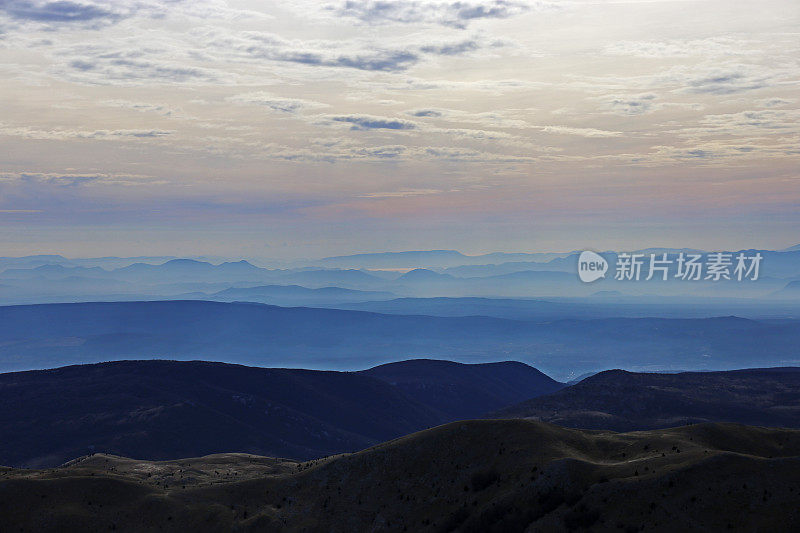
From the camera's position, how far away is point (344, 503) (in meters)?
55.6

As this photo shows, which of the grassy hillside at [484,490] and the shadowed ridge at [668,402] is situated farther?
the shadowed ridge at [668,402]

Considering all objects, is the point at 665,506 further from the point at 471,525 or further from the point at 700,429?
→ the point at 700,429

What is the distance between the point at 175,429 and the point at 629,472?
155743 millimetres

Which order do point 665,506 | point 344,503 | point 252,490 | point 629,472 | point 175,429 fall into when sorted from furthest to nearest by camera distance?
point 175,429 → point 252,490 → point 344,503 → point 629,472 → point 665,506

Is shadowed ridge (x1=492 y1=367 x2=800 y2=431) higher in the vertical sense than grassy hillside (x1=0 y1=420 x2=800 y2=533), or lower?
lower

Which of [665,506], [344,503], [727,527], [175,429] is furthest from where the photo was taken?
[175,429]

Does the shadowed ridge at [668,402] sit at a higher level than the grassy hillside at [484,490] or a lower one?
lower

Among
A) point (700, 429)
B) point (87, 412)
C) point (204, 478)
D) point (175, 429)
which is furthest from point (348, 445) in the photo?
point (700, 429)

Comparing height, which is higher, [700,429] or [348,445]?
[700,429]

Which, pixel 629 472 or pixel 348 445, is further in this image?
pixel 348 445

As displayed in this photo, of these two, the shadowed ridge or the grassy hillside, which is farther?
the shadowed ridge

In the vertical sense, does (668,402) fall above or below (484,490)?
below

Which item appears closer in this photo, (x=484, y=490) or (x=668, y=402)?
(x=484, y=490)

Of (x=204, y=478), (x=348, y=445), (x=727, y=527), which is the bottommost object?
(x=348, y=445)
